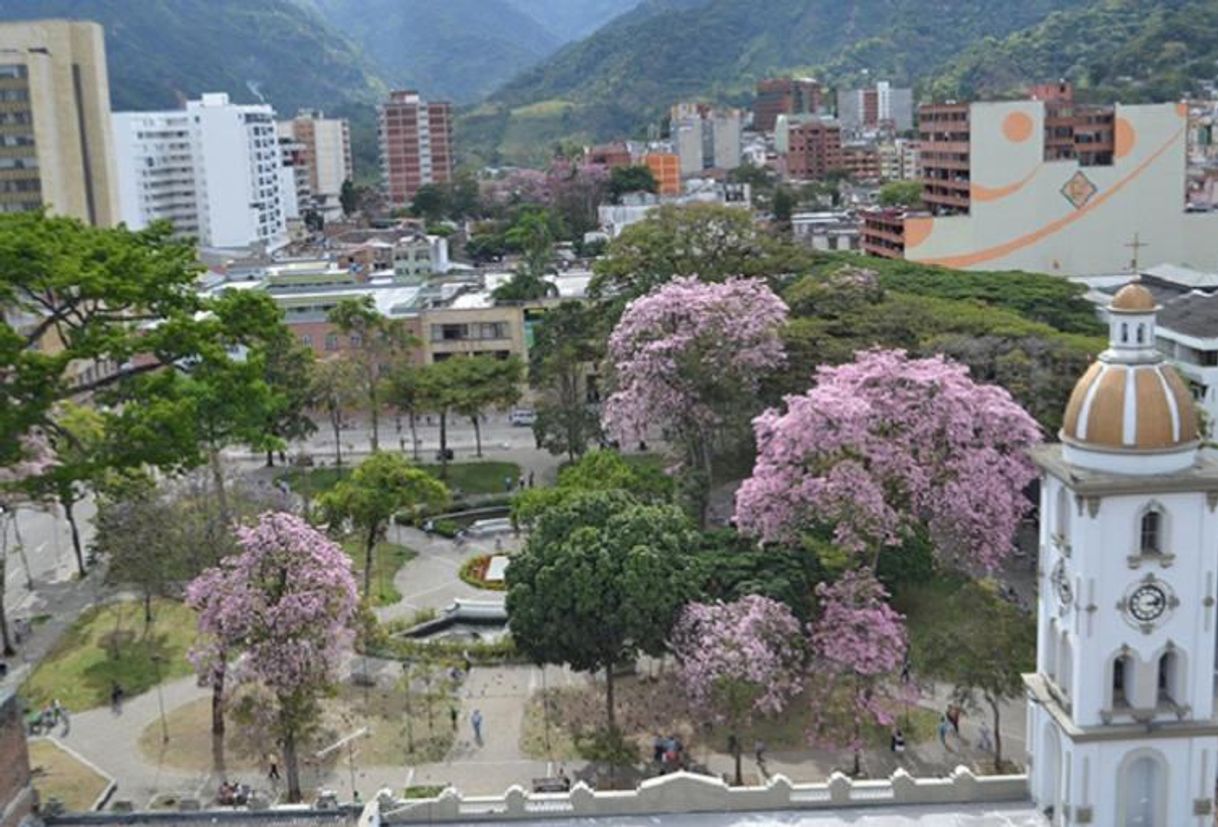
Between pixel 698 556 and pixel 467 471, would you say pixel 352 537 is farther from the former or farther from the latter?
pixel 698 556

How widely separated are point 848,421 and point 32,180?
216 ft

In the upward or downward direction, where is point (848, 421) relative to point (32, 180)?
downward

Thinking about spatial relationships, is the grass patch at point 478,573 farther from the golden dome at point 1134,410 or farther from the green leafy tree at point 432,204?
the green leafy tree at point 432,204

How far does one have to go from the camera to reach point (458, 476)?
56375mm

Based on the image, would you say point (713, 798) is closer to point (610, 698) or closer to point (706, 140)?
point (610, 698)

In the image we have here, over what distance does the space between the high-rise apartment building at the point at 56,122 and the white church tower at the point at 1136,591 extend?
72287 mm

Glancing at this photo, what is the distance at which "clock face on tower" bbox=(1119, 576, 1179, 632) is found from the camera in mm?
18703

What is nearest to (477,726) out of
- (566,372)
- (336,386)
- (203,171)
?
(336,386)

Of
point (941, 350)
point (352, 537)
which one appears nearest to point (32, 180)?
point (352, 537)

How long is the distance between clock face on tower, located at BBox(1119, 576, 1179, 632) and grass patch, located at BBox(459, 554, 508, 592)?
2602cm

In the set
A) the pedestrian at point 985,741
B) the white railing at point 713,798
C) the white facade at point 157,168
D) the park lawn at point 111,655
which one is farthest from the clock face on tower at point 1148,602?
the white facade at point 157,168

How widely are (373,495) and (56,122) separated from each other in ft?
182

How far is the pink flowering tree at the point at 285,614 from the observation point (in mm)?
28219

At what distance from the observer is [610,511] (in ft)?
104
